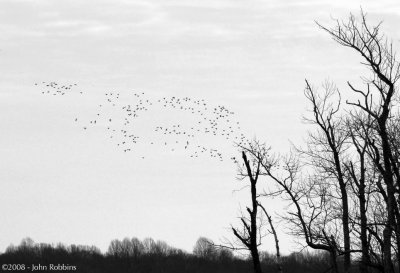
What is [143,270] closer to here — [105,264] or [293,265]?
[105,264]

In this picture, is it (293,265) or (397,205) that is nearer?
(397,205)

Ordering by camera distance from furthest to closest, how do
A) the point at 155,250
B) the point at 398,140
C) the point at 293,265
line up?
the point at 155,250 → the point at 293,265 → the point at 398,140

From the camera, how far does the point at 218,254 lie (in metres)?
161

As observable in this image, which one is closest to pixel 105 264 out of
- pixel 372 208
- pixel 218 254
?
pixel 218 254

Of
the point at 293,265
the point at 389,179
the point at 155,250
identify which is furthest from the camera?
the point at 155,250

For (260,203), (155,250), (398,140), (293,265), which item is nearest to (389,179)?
(398,140)

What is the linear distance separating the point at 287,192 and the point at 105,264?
123706 millimetres

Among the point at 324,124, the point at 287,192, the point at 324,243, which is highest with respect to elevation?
the point at 324,124

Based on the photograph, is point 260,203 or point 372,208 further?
point 372,208

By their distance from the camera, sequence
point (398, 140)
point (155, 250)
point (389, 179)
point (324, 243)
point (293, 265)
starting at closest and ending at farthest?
point (389, 179) < point (398, 140) < point (324, 243) < point (293, 265) < point (155, 250)

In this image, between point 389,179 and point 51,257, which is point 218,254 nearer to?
point 51,257

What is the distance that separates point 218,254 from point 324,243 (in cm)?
12899

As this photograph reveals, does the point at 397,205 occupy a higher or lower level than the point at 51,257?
lower

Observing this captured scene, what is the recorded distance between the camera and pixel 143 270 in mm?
152625
